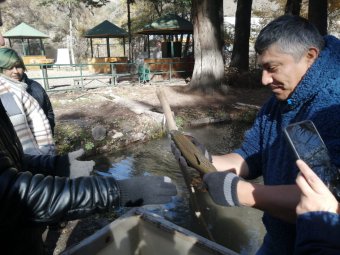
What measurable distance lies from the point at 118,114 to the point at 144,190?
22.4 ft

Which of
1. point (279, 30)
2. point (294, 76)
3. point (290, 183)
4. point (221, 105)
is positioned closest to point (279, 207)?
point (290, 183)

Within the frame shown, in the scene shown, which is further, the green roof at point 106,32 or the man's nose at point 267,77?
the green roof at point 106,32

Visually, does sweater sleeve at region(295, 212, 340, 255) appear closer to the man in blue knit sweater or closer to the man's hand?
the man's hand

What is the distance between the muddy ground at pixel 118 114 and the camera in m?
3.93

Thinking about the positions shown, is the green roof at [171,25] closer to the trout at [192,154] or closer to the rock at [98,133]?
the rock at [98,133]

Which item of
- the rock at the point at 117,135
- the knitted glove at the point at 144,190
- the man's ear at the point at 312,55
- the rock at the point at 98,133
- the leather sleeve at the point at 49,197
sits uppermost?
the man's ear at the point at 312,55

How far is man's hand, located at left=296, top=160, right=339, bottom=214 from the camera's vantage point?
99 cm

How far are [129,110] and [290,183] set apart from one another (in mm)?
7343

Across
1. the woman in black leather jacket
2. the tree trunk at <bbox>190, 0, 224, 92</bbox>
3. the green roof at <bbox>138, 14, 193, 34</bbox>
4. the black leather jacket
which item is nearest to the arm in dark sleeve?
the woman in black leather jacket

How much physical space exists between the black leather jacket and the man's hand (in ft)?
2.54

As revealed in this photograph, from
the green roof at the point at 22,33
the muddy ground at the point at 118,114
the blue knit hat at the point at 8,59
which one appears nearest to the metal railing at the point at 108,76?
the muddy ground at the point at 118,114

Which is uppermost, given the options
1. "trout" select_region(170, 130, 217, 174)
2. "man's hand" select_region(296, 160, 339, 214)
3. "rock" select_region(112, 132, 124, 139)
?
A: "man's hand" select_region(296, 160, 339, 214)

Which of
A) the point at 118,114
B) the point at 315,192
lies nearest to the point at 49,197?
the point at 315,192

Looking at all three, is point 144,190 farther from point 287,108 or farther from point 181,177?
point 181,177
